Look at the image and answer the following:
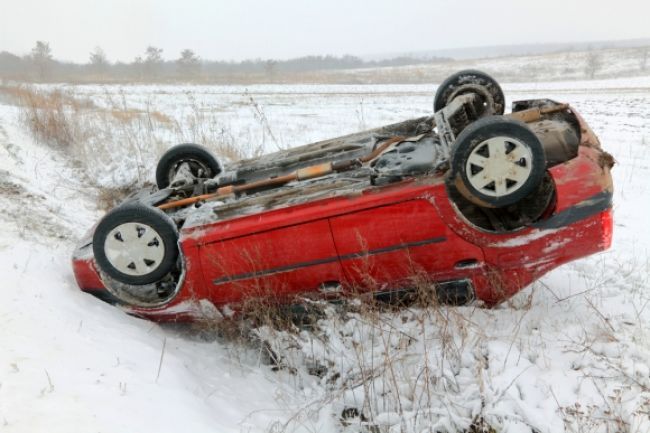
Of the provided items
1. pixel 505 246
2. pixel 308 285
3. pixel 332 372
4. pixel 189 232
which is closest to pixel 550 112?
pixel 505 246

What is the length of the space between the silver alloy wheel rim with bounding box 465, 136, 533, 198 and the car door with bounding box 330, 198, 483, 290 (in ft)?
1.05

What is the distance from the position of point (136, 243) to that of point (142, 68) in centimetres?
4092

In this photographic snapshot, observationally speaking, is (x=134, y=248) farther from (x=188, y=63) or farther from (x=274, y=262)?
(x=188, y=63)

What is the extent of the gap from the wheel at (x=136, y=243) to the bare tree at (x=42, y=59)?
4027 centimetres

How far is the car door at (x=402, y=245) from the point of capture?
273 centimetres

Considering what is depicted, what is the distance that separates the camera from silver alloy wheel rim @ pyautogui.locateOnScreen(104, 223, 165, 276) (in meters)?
3.05

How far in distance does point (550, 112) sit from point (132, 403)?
11.5ft

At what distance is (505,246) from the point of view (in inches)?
107

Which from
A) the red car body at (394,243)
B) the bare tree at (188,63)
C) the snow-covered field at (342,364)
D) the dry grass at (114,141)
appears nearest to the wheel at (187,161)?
the snow-covered field at (342,364)

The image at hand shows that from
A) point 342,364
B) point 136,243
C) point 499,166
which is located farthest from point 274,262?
point 499,166

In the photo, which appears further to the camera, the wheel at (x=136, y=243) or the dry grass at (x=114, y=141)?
the dry grass at (x=114, y=141)

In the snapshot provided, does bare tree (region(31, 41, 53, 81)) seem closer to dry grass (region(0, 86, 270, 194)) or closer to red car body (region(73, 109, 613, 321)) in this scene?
dry grass (region(0, 86, 270, 194))

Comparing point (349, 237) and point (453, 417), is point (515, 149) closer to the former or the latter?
point (349, 237)

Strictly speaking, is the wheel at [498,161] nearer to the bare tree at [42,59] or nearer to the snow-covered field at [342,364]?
the snow-covered field at [342,364]
